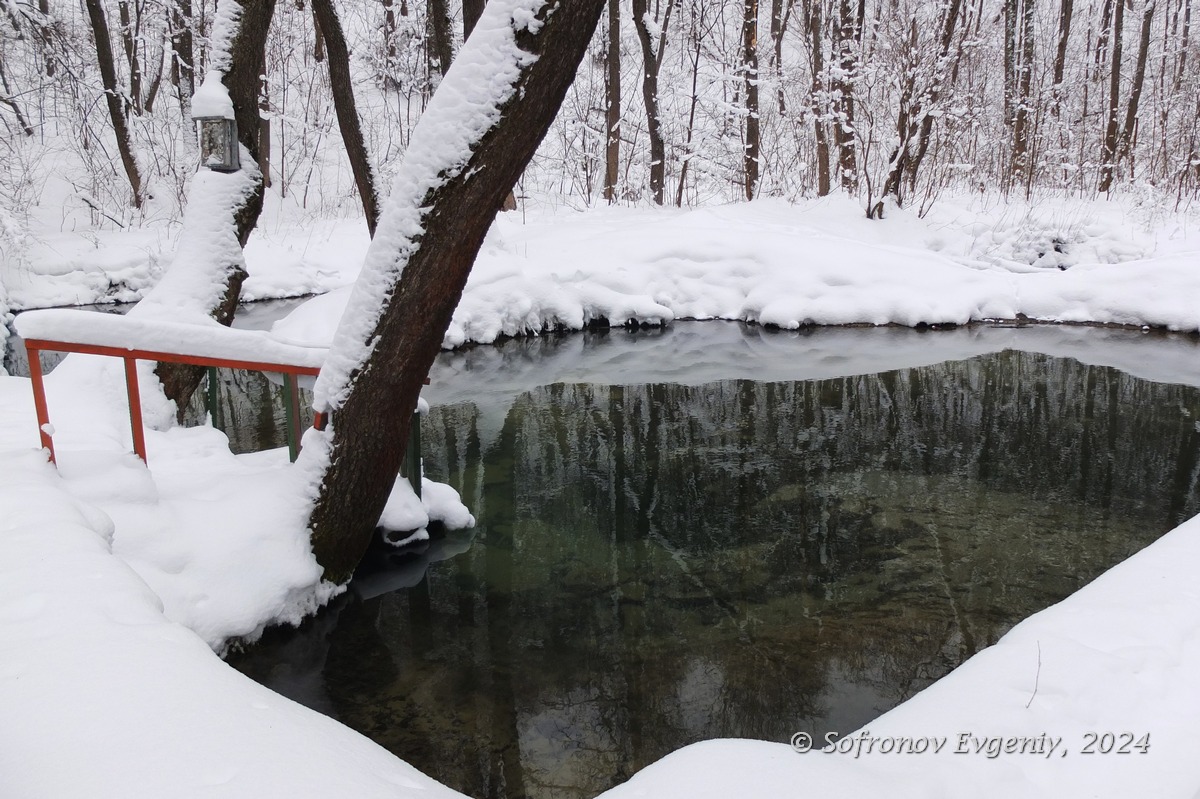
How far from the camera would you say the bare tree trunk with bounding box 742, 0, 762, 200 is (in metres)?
15.5

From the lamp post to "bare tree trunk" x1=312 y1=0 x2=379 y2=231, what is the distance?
337 cm

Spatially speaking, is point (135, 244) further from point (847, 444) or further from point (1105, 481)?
point (1105, 481)

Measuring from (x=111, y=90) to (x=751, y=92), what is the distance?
36.1ft

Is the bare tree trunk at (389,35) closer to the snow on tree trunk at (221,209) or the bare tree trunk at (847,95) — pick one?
the bare tree trunk at (847,95)

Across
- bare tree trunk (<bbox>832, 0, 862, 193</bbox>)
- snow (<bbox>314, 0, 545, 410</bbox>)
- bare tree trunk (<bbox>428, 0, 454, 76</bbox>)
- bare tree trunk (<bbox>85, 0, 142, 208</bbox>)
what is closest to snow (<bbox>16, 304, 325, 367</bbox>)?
snow (<bbox>314, 0, 545, 410</bbox>)

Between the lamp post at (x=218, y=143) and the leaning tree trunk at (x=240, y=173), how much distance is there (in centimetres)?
15

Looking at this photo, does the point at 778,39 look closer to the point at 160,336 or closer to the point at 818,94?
the point at 818,94

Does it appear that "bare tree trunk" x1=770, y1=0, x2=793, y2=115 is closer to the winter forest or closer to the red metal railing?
the winter forest

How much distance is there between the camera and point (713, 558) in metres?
4.95

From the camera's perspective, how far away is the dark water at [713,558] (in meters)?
3.53

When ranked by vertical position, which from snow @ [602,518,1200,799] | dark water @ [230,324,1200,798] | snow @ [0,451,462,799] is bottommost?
dark water @ [230,324,1200,798]

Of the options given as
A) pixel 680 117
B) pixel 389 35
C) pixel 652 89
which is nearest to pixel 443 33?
pixel 652 89

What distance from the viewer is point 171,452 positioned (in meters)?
4.59

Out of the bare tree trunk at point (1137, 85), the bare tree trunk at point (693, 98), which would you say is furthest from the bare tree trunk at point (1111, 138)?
the bare tree trunk at point (693, 98)
